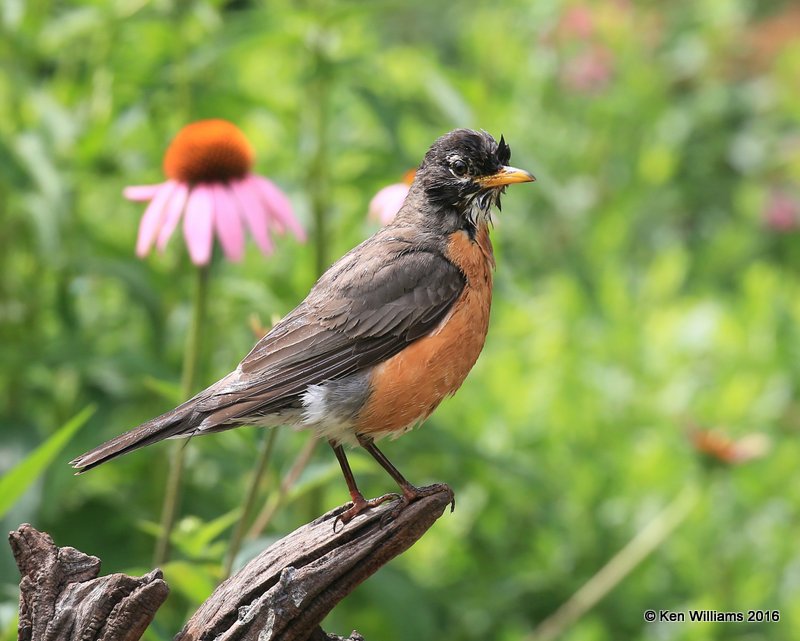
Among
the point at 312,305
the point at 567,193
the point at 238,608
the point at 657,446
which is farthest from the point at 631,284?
the point at 238,608

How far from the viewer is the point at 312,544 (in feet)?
8.88

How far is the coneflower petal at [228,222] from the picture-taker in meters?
3.52

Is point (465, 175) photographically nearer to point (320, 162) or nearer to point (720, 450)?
point (320, 162)

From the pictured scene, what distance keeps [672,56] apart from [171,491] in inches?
283

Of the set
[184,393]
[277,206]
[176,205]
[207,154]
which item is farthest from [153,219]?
[184,393]

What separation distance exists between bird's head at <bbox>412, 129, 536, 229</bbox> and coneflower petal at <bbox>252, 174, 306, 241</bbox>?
535 millimetres

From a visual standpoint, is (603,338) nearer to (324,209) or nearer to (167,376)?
(324,209)

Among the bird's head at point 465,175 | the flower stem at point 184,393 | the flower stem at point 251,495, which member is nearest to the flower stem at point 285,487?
the flower stem at point 251,495

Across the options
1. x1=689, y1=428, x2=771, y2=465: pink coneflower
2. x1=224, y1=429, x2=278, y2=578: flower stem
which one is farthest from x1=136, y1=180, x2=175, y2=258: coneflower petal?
x1=689, y1=428, x2=771, y2=465: pink coneflower

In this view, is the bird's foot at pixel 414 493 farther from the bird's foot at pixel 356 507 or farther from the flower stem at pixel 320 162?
the flower stem at pixel 320 162

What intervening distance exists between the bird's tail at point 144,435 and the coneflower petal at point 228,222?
75 cm

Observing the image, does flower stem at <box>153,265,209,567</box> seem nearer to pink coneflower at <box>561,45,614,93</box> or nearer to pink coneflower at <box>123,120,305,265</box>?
pink coneflower at <box>123,120,305,265</box>

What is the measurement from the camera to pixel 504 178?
10.3 feet

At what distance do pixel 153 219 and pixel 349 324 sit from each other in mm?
824
